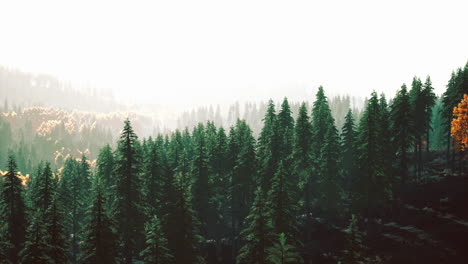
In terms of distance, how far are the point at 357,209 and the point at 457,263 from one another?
13695mm

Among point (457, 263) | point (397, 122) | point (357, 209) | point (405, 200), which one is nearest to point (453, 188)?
point (405, 200)

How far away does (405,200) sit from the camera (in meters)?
48.2

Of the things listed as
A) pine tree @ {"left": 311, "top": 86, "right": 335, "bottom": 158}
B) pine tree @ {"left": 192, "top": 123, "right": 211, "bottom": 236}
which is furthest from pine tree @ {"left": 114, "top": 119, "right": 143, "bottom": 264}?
pine tree @ {"left": 311, "top": 86, "right": 335, "bottom": 158}

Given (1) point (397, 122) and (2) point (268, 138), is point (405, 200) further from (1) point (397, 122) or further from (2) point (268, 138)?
(2) point (268, 138)

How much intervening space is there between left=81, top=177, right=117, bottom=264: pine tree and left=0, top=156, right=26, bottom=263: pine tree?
487 inches

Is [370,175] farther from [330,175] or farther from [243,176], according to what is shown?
[243,176]

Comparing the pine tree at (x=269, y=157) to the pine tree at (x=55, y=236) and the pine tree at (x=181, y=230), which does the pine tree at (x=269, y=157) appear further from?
the pine tree at (x=55, y=236)

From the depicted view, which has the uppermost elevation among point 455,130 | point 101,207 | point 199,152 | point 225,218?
point 455,130

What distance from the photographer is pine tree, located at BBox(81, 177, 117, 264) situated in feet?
86.9

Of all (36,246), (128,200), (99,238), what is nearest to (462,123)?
(128,200)

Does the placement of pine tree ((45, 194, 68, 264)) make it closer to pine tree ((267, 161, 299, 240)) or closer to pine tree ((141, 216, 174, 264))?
pine tree ((141, 216, 174, 264))

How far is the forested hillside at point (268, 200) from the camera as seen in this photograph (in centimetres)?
2720

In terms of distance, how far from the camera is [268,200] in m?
33.3

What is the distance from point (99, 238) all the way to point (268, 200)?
14.8 m
